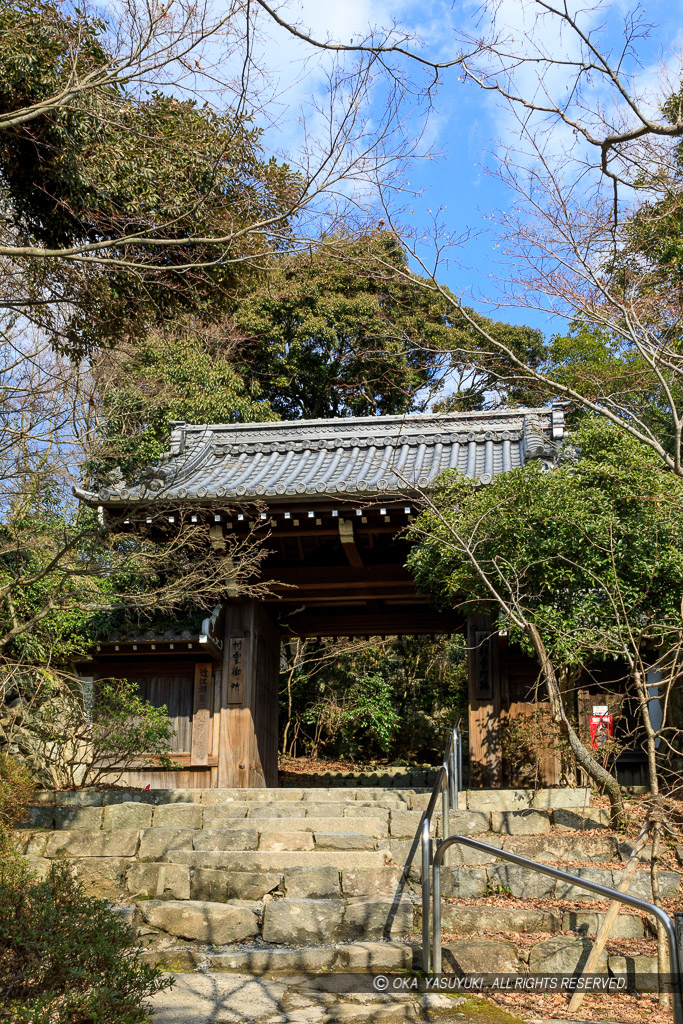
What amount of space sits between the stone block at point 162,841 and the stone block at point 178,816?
57 centimetres

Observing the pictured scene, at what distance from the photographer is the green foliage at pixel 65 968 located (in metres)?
3.29

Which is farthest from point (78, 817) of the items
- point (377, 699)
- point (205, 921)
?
point (377, 699)

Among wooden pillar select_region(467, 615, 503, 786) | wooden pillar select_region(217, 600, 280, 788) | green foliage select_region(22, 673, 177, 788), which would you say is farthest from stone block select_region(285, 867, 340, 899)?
wooden pillar select_region(217, 600, 280, 788)

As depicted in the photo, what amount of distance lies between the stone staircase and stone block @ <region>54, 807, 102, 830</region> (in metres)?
0.01

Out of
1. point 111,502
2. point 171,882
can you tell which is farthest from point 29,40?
point 171,882

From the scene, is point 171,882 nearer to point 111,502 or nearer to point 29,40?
point 111,502

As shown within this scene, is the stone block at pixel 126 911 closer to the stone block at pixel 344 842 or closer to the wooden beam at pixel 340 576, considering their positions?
the stone block at pixel 344 842

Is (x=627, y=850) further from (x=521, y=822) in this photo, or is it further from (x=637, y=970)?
(x=637, y=970)

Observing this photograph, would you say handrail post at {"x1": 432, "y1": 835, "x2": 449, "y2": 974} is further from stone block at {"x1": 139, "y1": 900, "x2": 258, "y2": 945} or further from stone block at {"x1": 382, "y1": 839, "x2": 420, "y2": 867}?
stone block at {"x1": 382, "y1": 839, "x2": 420, "y2": 867}

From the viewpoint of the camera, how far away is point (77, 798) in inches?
321

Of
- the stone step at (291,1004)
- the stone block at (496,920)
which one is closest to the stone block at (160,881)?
the stone step at (291,1004)

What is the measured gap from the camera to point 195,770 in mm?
10078

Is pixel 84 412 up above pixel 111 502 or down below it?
above

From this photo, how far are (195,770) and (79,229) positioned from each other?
6.40 metres
